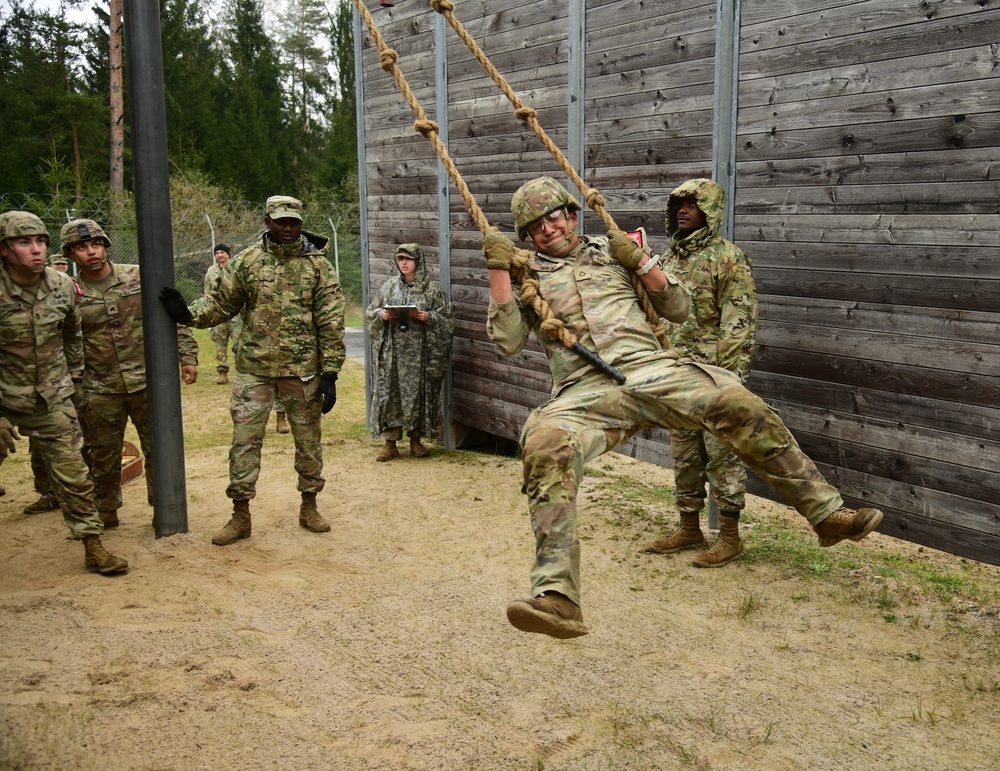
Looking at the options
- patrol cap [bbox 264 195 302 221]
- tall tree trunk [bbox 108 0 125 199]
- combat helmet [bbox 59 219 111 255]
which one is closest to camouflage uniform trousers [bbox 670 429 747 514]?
patrol cap [bbox 264 195 302 221]

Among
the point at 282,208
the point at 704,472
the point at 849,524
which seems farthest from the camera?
the point at 282,208

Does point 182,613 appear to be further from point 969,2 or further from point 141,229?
point 969,2

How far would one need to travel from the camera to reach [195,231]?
2256 centimetres

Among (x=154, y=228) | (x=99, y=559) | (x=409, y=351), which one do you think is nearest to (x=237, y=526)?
(x=99, y=559)

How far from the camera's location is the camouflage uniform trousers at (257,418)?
266 inches

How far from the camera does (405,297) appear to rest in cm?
931

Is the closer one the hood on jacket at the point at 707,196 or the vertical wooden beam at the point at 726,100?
the hood on jacket at the point at 707,196

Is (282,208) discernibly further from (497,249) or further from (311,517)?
(497,249)

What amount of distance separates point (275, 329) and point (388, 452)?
9.73ft

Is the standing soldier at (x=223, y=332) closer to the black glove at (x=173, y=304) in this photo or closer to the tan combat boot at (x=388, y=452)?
the black glove at (x=173, y=304)

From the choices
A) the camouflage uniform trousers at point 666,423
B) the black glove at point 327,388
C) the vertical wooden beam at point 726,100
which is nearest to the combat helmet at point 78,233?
the black glove at point 327,388

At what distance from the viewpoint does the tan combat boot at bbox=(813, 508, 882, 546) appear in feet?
14.5

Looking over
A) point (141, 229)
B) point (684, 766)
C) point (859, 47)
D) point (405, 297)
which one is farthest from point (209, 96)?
point (684, 766)

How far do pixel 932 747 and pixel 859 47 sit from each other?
3.71 metres
